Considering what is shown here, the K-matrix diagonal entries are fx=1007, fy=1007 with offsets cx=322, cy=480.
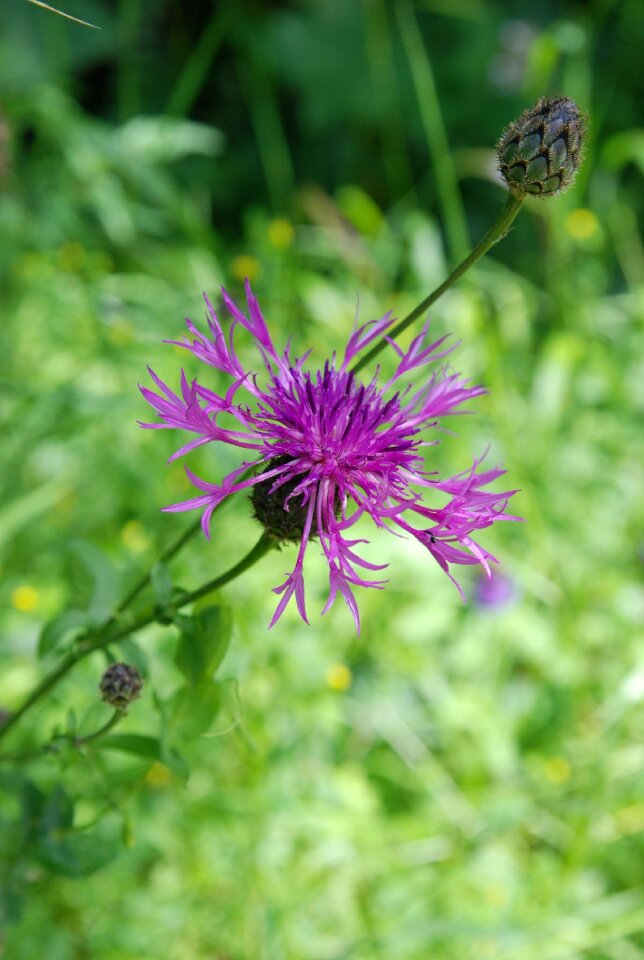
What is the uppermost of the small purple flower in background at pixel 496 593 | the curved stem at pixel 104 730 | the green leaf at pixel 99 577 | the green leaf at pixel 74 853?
the small purple flower in background at pixel 496 593

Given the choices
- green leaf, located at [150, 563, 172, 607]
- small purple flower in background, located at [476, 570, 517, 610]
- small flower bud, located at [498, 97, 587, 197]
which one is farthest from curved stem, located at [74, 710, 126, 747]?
small purple flower in background, located at [476, 570, 517, 610]

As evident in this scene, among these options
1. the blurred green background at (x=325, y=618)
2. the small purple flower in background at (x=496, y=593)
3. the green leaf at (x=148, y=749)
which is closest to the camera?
the green leaf at (x=148, y=749)

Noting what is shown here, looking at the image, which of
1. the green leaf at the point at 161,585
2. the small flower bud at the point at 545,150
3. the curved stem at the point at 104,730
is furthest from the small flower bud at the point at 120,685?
the small flower bud at the point at 545,150

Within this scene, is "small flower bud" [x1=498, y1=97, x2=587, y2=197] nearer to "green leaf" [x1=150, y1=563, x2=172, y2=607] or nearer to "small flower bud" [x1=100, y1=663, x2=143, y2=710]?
"green leaf" [x1=150, y1=563, x2=172, y2=607]

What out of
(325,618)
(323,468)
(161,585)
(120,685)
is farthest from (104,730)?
(325,618)

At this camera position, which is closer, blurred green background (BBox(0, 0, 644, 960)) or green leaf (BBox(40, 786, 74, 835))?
green leaf (BBox(40, 786, 74, 835))

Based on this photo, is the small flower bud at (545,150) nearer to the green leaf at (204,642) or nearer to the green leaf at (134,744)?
the green leaf at (204,642)
